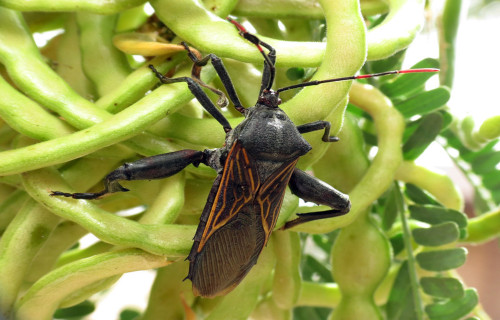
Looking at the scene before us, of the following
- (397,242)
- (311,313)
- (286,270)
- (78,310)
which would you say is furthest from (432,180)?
(78,310)

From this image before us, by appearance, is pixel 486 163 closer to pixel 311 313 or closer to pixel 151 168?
pixel 311 313

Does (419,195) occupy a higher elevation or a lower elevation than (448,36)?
lower

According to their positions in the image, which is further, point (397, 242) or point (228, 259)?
point (397, 242)

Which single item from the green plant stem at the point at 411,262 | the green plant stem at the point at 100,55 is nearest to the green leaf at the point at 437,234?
the green plant stem at the point at 411,262

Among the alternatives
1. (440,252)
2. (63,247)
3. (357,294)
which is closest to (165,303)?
(63,247)

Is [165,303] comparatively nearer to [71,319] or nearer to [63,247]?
[63,247]

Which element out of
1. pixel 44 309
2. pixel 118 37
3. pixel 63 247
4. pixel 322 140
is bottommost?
pixel 44 309
